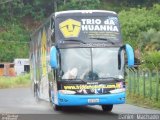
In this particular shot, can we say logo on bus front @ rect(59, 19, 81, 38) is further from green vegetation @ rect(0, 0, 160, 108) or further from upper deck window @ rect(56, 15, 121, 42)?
green vegetation @ rect(0, 0, 160, 108)

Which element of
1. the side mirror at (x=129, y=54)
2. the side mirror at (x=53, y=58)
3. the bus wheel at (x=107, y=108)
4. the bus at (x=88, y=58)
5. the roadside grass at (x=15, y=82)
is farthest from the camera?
the roadside grass at (x=15, y=82)

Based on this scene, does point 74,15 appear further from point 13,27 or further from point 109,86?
point 13,27

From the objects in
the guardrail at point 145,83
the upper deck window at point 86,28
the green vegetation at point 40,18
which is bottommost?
the guardrail at point 145,83

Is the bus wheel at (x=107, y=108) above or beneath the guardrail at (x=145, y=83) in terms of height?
beneath

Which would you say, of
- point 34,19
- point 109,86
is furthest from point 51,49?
point 34,19

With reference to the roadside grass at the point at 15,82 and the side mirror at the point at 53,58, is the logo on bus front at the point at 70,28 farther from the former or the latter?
the roadside grass at the point at 15,82

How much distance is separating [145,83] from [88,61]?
836cm

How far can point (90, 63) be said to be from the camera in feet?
65.5

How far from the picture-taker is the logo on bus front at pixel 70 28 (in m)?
20.1

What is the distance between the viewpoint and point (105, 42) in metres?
20.2

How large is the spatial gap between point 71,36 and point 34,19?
6904 centimetres

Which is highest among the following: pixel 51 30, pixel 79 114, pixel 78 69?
pixel 51 30

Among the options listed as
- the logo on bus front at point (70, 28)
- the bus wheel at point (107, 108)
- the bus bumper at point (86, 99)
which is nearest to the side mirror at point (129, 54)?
the bus bumper at point (86, 99)

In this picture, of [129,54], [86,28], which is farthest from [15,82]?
[129,54]
